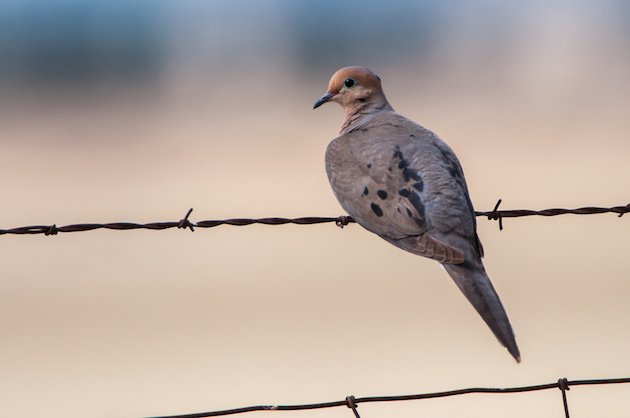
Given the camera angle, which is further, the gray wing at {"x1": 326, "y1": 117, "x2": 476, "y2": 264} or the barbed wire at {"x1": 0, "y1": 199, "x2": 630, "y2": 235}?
the gray wing at {"x1": 326, "y1": 117, "x2": 476, "y2": 264}

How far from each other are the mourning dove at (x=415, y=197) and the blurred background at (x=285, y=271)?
281 cm

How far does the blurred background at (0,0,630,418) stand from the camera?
8.87 metres

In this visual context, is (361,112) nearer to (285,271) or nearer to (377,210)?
(377,210)

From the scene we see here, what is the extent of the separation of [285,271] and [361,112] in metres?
6.09

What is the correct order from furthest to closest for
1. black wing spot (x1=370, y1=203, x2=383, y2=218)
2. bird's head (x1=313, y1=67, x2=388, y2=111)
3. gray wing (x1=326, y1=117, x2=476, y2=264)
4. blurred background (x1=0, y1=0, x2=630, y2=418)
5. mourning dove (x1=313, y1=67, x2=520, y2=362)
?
blurred background (x1=0, y1=0, x2=630, y2=418), bird's head (x1=313, y1=67, x2=388, y2=111), black wing spot (x1=370, y1=203, x2=383, y2=218), gray wing (x1=326, y1=117, x2=476, y2=264), mourning dove (x1=313, y1=67, x2=520, y2=362)

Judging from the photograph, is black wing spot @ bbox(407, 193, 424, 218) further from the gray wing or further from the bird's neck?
the bird's neck

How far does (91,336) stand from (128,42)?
126ft

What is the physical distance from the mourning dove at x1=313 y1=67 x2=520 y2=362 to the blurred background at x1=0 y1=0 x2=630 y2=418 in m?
2.81

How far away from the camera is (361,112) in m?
6.55

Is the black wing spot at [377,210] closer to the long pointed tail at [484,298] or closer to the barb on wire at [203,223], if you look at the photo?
the barb on wire at [203,223]

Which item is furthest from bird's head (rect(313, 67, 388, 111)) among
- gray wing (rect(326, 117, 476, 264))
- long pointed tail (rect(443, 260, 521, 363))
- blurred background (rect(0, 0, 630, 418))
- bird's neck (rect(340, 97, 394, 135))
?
blurred background (rect(0, 0, 630, 418))

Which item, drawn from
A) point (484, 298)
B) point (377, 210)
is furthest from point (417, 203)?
point (484, 298)

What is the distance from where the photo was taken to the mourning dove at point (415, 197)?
5066mm

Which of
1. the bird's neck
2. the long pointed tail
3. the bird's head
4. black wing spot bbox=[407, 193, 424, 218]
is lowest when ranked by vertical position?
the long pointed tail
